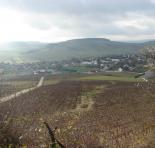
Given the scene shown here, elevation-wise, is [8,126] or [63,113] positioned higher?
[8,126]

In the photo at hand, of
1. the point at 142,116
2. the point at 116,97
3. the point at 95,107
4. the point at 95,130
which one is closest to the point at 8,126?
the point at 95,130

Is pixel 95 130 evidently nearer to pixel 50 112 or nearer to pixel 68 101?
pixel 50 112

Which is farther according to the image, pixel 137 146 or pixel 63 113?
pixel 63 113

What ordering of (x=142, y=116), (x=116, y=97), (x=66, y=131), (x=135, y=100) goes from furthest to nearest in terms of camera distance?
(x=116, y=97)
(x=135, y=100)
(x=142, y=116)
(x=66, y=131)

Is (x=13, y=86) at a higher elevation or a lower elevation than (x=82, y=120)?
lower

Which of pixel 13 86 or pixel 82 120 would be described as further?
pixel 13 86

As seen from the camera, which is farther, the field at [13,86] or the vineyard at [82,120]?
the field at [13,86]

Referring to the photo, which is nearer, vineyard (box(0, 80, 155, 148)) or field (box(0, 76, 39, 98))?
vineyard (box(0, 80, 155, 148))

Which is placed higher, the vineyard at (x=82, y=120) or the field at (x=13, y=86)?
the vineyard at (x=82, y=120)
